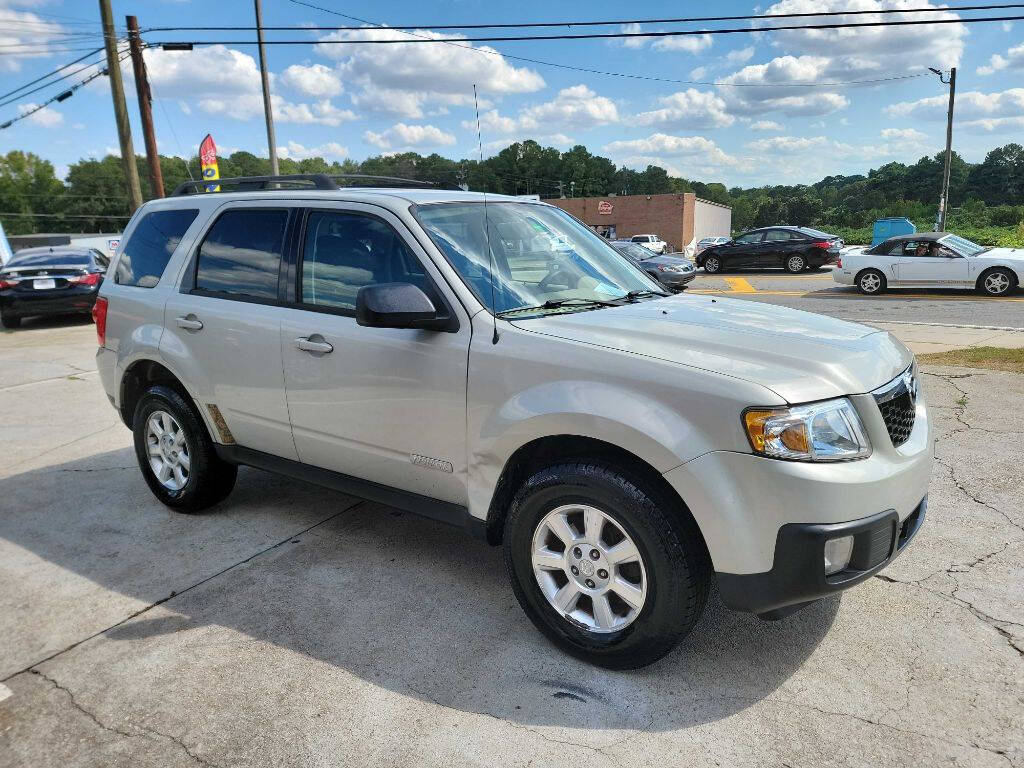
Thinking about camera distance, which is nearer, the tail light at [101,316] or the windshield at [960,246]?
the tail light at [101,316]

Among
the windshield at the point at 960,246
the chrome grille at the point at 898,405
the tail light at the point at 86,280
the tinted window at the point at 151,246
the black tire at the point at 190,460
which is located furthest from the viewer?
the windshield at the point at 960,246

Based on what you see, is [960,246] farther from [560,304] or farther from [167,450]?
[167,450]

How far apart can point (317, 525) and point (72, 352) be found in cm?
856

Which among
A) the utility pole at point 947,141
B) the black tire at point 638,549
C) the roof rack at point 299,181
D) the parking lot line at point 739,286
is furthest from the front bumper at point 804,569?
the utility pole at point 947,141

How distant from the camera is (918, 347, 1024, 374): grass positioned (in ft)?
26.4

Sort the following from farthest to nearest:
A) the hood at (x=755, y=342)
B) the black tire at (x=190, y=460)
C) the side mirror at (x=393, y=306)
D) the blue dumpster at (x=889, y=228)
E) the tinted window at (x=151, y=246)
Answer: the blue dumpster at (x=889, y=228) → the tinted window at (x=151, y=246) → the black tire at (x=190, y=460) → the side mirror at (x=393, y=306) → the hood at (x=755, y=342)

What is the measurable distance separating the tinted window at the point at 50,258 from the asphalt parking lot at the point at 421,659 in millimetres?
11257

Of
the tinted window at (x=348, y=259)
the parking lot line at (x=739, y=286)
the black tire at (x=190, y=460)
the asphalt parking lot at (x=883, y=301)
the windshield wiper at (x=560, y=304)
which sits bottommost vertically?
the parking lot line at (x=739, y=286)

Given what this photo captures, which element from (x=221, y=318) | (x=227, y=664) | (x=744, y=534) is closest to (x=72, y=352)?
(x=221, y=318)

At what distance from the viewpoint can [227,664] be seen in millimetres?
3031

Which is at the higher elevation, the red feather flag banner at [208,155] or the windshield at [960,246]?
the red feather flag banner at [208,155]

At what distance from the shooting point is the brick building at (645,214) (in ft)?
187

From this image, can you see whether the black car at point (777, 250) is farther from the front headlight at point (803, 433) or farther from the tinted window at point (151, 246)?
the front headlight at point (803, 433)

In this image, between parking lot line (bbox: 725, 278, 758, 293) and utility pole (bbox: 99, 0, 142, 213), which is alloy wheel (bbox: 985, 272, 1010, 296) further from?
utility pole (bbox: 99, 0, 142, 213)
